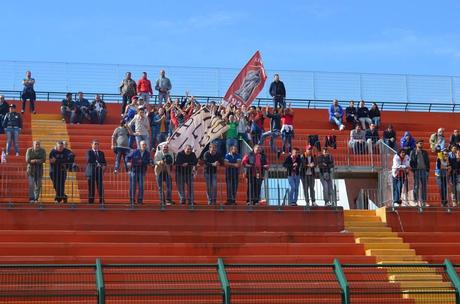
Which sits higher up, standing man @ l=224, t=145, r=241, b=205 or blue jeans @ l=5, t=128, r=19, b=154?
blue jeans @ l=5, t=128, r=19, b=154

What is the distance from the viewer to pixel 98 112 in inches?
1422

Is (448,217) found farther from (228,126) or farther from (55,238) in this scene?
(55,238)

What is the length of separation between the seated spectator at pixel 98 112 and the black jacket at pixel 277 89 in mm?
5228

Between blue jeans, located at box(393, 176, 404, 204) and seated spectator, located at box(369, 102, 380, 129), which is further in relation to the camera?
seated spectator, located at box(369, 102, 380, 129)

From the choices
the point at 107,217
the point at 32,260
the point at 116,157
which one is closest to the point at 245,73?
the point at 116,157

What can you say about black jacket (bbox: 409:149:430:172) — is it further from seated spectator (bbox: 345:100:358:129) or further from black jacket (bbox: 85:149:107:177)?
seated spectator (bbox: 345:100:358:129)

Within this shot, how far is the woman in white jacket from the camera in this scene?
29.2m

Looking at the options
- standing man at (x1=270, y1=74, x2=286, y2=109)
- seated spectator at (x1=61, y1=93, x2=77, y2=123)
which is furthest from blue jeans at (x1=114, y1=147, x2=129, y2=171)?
standing man at (x1=270, y1=74, x2=286, y2=109)

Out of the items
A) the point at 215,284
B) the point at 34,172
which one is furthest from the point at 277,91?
the point at 215,284

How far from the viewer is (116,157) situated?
2911cm

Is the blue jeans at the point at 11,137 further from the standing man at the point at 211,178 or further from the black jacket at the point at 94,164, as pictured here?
the standing man at the point at 211,178

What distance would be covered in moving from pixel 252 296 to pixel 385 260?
4.96 metres

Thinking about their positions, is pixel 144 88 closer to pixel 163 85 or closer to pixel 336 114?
pixel 163 85

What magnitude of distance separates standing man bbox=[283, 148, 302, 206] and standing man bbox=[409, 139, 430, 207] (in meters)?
2.90
